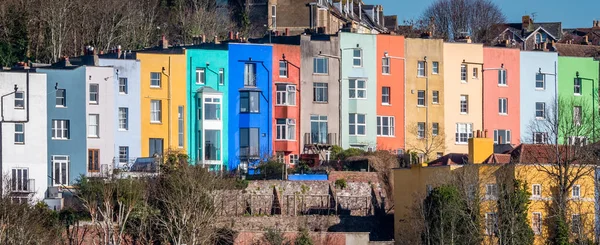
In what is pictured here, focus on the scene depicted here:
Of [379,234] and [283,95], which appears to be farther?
[283,95]

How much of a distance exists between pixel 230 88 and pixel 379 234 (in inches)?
570

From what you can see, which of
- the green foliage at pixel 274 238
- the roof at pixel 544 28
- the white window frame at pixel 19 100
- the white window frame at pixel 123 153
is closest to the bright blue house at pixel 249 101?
the white window frame at pixel 123 153

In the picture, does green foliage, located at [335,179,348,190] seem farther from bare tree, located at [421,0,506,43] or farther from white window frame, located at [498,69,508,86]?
bare tree, located at [421,0,506,43]

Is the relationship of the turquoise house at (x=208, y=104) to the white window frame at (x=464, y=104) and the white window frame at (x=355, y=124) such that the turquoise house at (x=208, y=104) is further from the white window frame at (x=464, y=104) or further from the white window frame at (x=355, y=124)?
the white window frame at (x=464, y=104)

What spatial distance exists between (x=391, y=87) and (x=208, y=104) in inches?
424

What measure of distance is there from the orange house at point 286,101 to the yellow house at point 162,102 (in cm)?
510

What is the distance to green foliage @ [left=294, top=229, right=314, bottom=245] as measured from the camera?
7012 centimetres

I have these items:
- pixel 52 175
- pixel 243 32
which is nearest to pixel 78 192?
pixel 52 175

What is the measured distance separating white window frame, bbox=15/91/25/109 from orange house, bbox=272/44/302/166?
13.4 metres

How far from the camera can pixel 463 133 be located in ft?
298

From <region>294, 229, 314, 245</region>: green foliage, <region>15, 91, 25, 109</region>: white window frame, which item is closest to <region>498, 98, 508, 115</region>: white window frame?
<region>294, 229, 314, 245</region>: green foliage

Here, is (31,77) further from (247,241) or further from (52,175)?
(247,241)

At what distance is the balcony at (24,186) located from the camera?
A: 250 ft

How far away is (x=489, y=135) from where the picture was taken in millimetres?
91000
